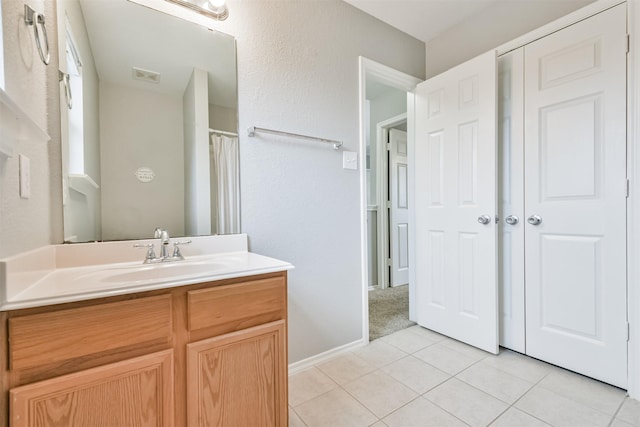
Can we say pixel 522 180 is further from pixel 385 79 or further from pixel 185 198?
pixel 185 198

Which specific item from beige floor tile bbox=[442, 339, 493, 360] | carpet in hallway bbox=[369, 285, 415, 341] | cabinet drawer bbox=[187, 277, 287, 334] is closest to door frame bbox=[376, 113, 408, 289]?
carpet in hallway bbox=[369, 285, 415, 341]

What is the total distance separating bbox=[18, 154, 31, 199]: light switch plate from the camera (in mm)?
844

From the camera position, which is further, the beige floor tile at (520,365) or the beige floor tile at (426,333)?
the beige floor tile at (426,333)

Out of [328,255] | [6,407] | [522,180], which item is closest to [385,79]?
[522,180]

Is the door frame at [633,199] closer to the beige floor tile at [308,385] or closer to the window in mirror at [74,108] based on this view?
the beige floor tile at [308,385]

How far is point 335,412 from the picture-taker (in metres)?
1.39

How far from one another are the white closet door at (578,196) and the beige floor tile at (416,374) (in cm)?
67

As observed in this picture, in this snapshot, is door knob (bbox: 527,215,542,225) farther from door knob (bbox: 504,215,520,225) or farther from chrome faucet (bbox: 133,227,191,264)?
chrome faucet (bbox: 133,227,191,264)

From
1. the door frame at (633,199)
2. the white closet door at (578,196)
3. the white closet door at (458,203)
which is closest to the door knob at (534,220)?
the white closet door at (578,196)

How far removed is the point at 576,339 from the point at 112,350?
7.27 feet

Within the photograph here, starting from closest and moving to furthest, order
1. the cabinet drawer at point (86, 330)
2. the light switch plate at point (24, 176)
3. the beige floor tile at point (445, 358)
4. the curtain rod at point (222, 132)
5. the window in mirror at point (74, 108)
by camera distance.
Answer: the cabinet drawer at point (86, 330), the light switch plate at point (24, 176), the window in mirror at point (74, 108), the curtain rod at point (222, 132), the beige floor tile at point (445, 358)

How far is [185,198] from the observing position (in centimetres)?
144

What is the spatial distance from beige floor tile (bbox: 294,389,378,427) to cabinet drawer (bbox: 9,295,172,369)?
849mm

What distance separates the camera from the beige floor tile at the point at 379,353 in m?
1.85
